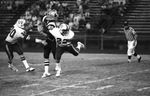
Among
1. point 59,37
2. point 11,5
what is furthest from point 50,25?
point 11,5

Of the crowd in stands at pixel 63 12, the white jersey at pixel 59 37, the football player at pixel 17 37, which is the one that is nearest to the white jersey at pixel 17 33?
the football player at pixel 17 37

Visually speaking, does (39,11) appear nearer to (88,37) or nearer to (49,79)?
(88,37)

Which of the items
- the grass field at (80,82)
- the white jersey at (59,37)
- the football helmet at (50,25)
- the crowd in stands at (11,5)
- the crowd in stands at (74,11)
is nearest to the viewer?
the grass field at (80,82)

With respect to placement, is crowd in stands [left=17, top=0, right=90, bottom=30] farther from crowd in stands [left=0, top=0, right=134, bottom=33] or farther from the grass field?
the grass field

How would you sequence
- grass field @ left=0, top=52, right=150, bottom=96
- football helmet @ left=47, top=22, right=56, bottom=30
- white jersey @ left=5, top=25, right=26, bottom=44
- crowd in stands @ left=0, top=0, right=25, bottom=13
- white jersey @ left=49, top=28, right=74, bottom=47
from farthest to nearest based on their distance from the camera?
crowd in stands @ left=0, top=0, right=25, bottom=13 < white jersey @ left=5, top=25, right=26, bottom=44 < football helmet @ left=47, top=22, right=56, bottom=30 < white jersey @ left=49, top=28, right=74, bottom=47 < grass field @ left=0, top=52, right=150, bottom=96

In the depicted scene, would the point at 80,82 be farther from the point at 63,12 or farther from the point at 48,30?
the point at 63,12

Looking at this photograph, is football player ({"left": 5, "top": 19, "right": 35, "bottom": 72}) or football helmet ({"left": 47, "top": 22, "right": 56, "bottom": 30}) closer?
football helmet ({"left": 47, "top": 22, "right": 56, "bottom": 30})

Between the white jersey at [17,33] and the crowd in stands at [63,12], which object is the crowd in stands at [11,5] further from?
the white jersey at [17,33]

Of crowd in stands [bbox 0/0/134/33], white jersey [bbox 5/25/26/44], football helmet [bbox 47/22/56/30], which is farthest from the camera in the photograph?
crowd in stands [bbox 0/0/134/33]

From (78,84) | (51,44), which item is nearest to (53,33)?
(51,44)

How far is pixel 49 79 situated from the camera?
11875mm

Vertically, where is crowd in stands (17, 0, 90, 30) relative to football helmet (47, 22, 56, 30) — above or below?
below

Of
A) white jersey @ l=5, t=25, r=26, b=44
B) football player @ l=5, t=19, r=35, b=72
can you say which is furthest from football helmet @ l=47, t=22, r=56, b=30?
white jersey @ l=5, t=25, r=26, b=44

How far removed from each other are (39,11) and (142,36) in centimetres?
767
